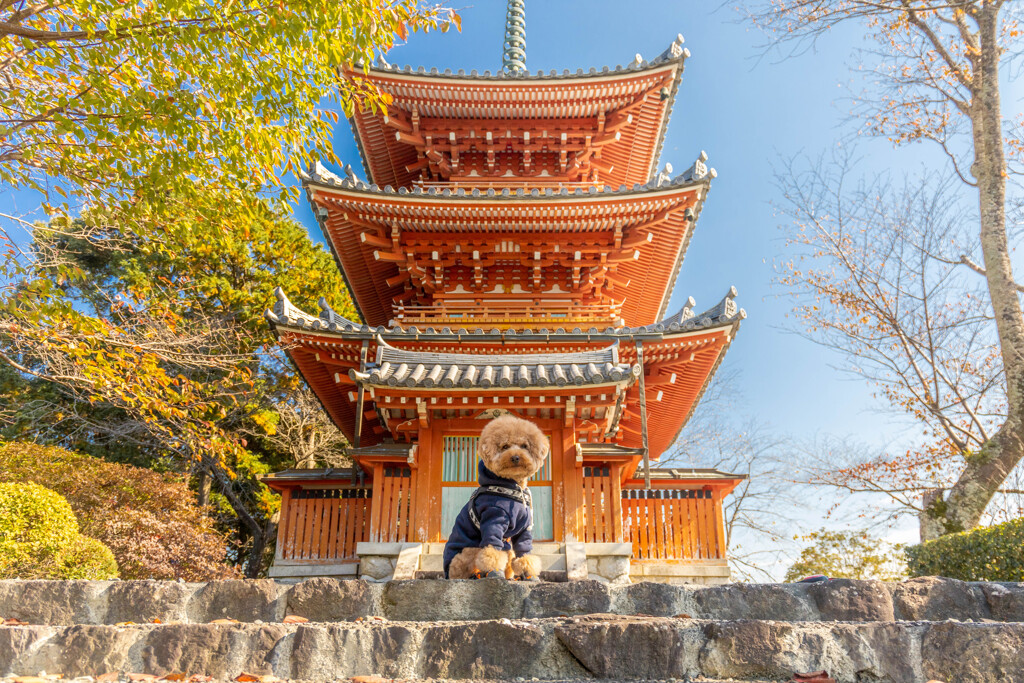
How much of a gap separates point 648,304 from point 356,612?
9507 mm

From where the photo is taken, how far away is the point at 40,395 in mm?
16000

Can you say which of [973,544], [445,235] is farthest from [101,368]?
[973,544]

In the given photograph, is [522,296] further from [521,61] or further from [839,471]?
[839,471]

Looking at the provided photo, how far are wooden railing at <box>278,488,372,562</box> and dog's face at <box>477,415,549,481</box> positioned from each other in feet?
12.1

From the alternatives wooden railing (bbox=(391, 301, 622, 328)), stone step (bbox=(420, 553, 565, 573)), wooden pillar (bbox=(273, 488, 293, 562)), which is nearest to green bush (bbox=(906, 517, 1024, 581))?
stone step (bbox=(420, 553, 565, 573))

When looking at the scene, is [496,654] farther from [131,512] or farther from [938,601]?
→ [131,512]

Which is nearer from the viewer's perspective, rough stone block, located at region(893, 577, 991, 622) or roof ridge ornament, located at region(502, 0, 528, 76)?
rough stone block, located at region(893, 577, 991, 622)

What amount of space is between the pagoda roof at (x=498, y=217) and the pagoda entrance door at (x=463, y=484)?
3472mm

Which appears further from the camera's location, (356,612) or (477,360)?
(477,360)

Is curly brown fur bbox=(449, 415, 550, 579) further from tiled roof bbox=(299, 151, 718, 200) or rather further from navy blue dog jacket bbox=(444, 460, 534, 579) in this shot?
tiled roof bbox=(299, 151, 718, 200)

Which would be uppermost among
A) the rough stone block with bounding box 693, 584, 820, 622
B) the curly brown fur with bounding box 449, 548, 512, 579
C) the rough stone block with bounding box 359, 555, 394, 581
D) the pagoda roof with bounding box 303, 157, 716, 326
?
the pagoda roof with bounding box 303, 157, 716, 326

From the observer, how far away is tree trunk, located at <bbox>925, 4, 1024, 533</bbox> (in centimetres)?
1010

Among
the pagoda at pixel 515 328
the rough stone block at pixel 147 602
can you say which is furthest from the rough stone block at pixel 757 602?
the rough stone block at pixel 147 602

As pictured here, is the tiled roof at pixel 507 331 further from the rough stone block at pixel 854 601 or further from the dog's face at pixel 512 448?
the rough stone block at pixel 854 601
